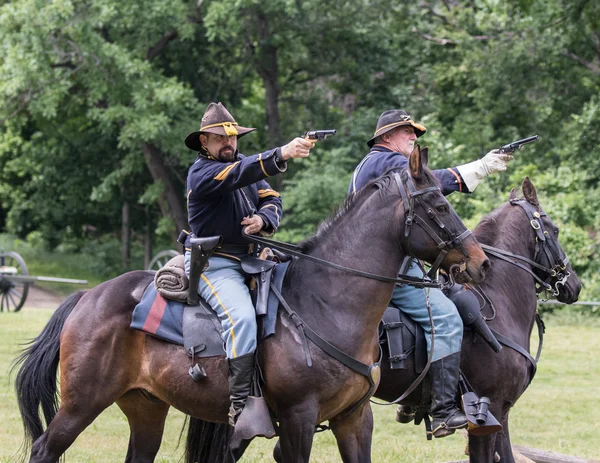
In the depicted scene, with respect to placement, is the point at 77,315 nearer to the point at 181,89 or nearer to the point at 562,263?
the point at 562,263

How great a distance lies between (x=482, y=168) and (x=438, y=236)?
124cm

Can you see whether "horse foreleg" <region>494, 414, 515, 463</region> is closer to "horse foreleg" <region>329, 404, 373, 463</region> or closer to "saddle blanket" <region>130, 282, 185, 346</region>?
"horse foreleg" <region>329, 404, 373, 463</region>

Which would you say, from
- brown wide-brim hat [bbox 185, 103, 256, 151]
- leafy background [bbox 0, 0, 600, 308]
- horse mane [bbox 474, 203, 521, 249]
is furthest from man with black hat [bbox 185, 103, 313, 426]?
leafy background [bbox 0, 0, 600, 308]

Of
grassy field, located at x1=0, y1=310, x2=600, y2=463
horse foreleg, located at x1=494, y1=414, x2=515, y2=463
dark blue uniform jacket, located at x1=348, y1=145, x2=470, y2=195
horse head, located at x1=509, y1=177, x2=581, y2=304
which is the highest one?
dark blue uniform jacket, located at x1=348, y1=145, x2=470, y2=195

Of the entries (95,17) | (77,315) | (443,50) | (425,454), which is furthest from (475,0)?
(77,315)

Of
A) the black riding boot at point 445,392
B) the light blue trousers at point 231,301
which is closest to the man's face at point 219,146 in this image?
the light blue trousers at point 231,301

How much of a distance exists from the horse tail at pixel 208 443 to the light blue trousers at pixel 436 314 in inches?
63.9

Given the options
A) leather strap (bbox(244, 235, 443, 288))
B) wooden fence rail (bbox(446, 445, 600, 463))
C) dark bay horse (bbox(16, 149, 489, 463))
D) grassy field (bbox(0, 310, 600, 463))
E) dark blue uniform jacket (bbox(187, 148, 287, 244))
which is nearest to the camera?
dark blue uniform jacket (bbox(187, 148, 287, 244))

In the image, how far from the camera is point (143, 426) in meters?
6.37

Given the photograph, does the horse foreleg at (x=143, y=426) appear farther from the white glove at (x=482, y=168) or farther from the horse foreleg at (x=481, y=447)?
the white glove at (x=482, y=168)

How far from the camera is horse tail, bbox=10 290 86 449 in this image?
632 cm

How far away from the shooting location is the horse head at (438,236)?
5383 millimetres

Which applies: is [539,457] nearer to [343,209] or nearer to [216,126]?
[343,209]

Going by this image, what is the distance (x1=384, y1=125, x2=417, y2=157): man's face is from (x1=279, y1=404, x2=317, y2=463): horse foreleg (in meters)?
2.17
